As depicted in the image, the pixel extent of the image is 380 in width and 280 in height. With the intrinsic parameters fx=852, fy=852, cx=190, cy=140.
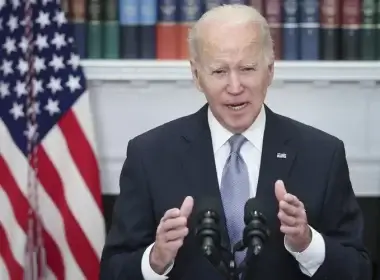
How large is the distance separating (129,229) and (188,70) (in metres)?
1.23

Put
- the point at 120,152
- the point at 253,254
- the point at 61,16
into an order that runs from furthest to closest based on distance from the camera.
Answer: the point at 120,152
the point at 61,16
the point at 253,254

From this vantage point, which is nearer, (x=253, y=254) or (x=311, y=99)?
(x=253, y=254)

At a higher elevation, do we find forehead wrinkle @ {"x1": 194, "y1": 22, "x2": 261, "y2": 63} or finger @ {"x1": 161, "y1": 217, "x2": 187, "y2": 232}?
forehead wrinkle @ {"x1": 194, "y1": 22, "x2": 261, "y2": 63}

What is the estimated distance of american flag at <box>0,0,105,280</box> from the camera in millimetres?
2828

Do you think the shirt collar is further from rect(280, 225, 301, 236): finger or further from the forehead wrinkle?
rect(280, 225, 301, 236): finger

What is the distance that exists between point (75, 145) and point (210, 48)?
1.25 meters

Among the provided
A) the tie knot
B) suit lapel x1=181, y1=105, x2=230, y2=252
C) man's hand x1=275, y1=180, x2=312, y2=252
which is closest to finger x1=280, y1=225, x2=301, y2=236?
man's hand x1=275, y1=180, x2=312, y2=252

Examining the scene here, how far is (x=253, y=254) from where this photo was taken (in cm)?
143

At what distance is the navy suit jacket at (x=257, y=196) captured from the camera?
176 cm

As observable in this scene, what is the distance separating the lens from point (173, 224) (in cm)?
154

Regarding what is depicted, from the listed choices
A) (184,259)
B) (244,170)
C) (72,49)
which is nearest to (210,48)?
(244,170)

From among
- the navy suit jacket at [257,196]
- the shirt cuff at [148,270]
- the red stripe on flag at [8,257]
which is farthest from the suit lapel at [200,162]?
the red stripe on flag at [8,257]

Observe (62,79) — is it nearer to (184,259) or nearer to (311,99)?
(311,99)

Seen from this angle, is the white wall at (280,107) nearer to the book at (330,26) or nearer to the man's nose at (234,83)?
the book at (330,26)
